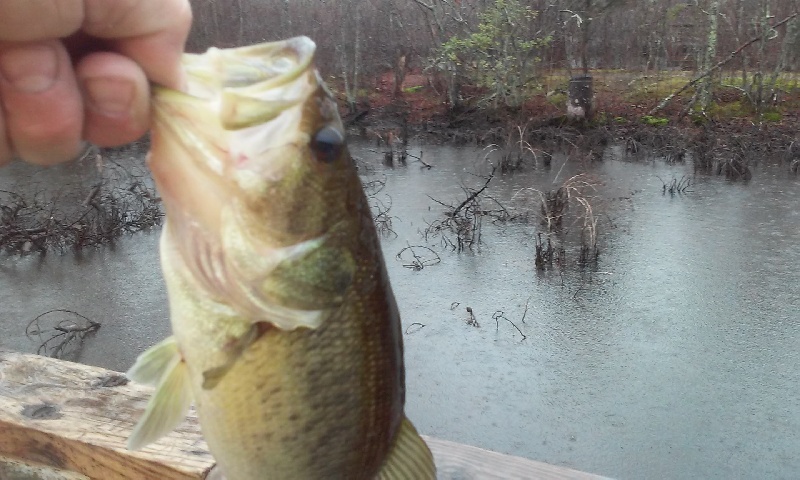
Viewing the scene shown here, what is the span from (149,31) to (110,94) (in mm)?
130

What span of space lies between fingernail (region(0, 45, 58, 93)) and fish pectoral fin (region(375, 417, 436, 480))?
0.96 metres

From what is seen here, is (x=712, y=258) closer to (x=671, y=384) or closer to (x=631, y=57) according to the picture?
(x=671, y=384)

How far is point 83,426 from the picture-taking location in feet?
7.52

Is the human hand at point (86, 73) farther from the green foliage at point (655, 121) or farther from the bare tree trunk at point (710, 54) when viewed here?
the bare tree trunk at point (710, 54)

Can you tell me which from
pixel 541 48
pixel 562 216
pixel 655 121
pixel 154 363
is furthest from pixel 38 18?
pixel 541 48

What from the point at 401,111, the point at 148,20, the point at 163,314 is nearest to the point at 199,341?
the point at 148,20

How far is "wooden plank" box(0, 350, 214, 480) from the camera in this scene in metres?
2.15

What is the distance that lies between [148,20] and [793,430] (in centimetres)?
598

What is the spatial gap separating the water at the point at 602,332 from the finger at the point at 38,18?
5013 mm

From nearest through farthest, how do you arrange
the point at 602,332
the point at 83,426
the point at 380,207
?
the point at 83,426 → the point at 602,332 → the point at 380,207

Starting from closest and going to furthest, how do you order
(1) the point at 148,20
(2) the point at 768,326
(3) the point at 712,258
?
(1) the point at 148,20
(2) the point at 768,326
(3) the point at 712,258

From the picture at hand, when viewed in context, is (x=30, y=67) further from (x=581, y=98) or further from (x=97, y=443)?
(x=581, y=98)

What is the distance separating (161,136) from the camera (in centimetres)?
125

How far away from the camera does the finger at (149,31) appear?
1.15 m
